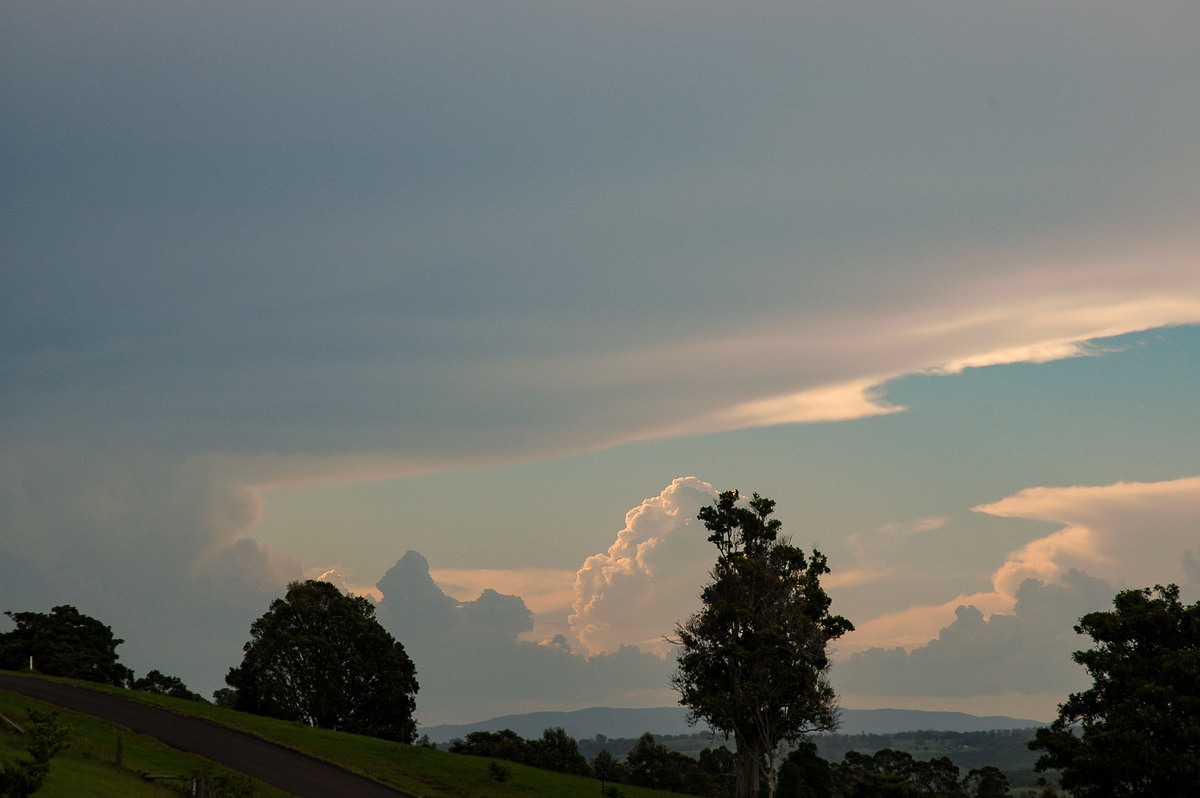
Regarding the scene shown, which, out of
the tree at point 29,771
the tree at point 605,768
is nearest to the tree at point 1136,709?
the tree at point 29,771

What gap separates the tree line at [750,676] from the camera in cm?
5228

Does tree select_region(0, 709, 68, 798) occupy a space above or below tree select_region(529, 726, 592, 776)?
above

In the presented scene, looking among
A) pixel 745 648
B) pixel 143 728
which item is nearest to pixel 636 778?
pixel 745 648

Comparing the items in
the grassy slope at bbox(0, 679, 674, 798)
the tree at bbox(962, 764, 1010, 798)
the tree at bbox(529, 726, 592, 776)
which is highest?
the grassy slope at bbox(0, 679, 674, 798)

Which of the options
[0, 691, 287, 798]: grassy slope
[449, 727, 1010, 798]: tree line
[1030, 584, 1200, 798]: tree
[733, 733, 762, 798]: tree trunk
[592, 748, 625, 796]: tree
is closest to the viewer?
[0, 691, 287, 798]: grassy slope

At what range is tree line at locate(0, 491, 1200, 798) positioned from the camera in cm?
5228

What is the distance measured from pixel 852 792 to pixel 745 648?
3083cm

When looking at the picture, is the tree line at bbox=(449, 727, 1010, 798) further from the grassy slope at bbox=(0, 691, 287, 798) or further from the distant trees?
the grassy slope at bbox=(0, 691, 287, 798)

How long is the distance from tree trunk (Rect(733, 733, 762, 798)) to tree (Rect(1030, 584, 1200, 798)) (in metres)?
18.3

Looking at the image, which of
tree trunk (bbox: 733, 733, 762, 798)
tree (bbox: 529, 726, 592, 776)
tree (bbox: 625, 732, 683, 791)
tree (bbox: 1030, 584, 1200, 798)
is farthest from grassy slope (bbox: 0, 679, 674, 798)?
tree (bbox: 625, 732, 683, 791)

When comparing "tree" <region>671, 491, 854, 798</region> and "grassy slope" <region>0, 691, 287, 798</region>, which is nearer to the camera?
"grassy slope" <region>0, 691, 287, 798</region>

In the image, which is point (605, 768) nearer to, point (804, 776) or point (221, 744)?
point (804, 776)

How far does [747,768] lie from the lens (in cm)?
6994

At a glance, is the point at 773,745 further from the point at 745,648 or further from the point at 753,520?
the point at 753,520
